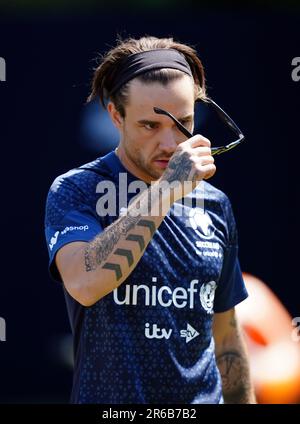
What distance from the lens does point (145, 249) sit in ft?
8.86

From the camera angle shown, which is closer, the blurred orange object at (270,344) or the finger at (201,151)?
the finger at (201,151)

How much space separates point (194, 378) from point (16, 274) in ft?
6.36

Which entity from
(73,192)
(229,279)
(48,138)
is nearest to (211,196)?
(229,279)

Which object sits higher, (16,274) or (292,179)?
(292,179)

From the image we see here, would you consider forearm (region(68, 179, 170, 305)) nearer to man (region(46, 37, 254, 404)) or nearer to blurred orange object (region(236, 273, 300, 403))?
man (region(46, 37, 254, 404))

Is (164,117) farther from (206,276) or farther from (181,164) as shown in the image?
(206,276)

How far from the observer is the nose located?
2.78m

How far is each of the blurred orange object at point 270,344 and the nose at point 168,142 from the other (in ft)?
5.99

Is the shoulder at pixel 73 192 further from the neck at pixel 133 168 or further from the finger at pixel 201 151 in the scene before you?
the finger at pixel 201 151

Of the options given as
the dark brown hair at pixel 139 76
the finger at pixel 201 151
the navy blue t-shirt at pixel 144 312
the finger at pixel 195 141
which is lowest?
the navy blue t-shirt at pixel 144 312

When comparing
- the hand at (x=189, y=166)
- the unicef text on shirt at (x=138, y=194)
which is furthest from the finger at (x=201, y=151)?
the unicef text on shirt at (x=138, y=194)

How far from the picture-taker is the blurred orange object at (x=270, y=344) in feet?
14.5
